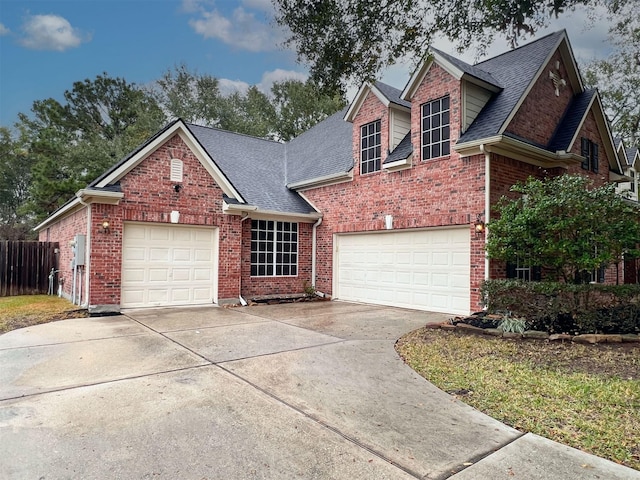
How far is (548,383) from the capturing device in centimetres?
466

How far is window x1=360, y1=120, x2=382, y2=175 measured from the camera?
12.2 m

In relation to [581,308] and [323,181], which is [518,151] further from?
[323,181]

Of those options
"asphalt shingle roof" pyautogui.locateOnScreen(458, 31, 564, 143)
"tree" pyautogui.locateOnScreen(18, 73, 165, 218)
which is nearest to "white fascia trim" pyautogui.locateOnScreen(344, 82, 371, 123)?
"asphalt shingle roof" pyautogui.locateOnScreen(458, 31, 564, 143)

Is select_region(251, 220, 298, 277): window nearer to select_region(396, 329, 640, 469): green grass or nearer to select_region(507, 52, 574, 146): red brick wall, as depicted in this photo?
select_region(396, 329, 640, 469): green grass

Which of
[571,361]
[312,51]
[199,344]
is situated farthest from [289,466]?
[312,51]

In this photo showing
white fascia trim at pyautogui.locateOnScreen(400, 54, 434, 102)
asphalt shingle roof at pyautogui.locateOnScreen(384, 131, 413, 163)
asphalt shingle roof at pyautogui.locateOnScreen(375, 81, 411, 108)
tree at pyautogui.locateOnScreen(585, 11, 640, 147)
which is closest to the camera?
white fascia trim at pyautogui.locateOnScreen(400, 54, 434, 102)

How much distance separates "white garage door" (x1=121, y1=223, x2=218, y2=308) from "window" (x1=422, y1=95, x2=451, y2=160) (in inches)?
258

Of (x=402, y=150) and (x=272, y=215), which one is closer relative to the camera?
(x=402, y=150)

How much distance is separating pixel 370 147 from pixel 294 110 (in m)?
20.9

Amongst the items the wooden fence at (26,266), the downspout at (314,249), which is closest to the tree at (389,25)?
the downspout at (314,249)

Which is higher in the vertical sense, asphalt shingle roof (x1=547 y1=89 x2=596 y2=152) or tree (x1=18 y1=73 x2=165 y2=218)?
tree (x1=18 y1=73 x2=165 y2=218)

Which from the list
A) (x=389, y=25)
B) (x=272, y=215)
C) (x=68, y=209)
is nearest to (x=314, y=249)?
(x=272, y=215)

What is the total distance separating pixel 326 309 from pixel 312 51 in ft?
21.9

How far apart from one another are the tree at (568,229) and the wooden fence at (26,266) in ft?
49.7
